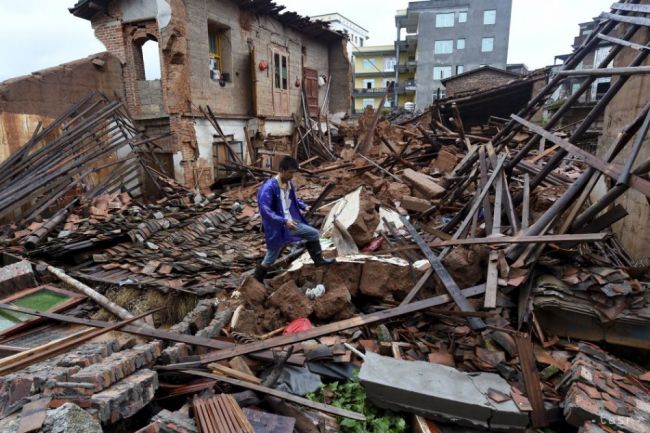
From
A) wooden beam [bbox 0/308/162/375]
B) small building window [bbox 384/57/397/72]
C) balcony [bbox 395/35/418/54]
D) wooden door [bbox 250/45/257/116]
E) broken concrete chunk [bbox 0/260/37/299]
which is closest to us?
wooden beam [bbox 0/308/162/375]

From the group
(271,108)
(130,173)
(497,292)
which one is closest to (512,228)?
(497,292)

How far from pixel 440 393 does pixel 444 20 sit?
46464mm

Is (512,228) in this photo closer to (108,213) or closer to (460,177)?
(460,177)

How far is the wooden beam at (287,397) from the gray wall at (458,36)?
4097cm

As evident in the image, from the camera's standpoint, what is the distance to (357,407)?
3096mm

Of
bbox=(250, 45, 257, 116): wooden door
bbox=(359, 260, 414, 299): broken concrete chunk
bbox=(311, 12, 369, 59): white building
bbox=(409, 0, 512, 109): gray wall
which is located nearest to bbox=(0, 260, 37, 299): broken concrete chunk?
bbox=(359, 260, 414, 299): broken concrete chunk

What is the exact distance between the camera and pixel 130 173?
32.1ft

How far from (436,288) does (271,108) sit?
11.9 m

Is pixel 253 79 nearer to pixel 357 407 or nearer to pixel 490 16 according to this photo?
pixel 357 407

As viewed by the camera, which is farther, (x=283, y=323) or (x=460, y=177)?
(x=460, y=177)

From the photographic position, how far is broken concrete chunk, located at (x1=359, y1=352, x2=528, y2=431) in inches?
110

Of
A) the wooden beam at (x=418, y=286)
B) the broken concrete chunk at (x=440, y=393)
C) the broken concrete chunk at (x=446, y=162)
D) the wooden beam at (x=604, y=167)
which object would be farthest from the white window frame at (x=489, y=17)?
the broken concrete chunk at (x=440, y=393)

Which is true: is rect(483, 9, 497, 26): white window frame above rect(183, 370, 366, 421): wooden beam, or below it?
above

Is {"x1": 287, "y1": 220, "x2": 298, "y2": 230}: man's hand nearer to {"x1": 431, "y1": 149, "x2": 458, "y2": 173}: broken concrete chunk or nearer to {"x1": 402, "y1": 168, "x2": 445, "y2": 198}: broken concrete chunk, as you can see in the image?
{"x1": 402, "y1": 168, "x2": 445, "y2": 198}: broken concrete chunk
